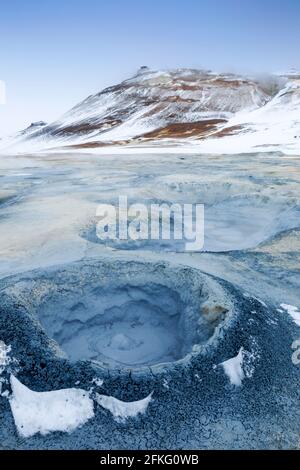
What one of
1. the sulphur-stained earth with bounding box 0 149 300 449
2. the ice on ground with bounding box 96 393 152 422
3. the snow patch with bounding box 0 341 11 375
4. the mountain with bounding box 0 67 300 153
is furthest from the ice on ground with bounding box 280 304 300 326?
the mountain with bounding box 0 67 300 153

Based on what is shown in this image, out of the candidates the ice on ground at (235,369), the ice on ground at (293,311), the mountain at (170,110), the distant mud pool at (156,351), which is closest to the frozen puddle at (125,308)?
the distant mud pool at (156,351)

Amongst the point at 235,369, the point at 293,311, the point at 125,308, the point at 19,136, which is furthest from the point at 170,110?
the point at 235,369

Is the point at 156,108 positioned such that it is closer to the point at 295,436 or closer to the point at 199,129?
the point at 199,129

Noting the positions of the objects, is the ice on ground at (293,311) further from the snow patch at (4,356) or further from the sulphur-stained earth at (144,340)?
the snow patch at (4,356)

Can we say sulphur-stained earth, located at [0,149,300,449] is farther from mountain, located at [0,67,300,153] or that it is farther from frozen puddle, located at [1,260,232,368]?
mountain, located at [0,67,300,153]

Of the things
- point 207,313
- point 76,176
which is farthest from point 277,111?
point 207,313

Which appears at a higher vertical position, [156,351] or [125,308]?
[125,308]

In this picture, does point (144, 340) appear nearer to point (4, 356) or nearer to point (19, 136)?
point (4, 356)
